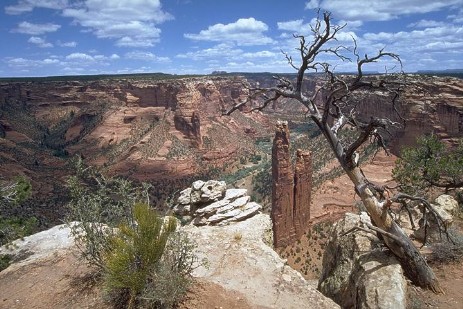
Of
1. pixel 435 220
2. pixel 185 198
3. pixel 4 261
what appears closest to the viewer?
pixel 4 261

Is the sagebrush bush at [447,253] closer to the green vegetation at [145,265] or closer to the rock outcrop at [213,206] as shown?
the green vegetation at [145,265]

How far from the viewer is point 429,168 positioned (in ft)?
47.2

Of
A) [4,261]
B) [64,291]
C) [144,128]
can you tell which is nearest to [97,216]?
[64,291]

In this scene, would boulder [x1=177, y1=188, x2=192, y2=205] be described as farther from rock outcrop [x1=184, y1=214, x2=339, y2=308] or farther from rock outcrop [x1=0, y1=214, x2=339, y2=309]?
rock outcrop [x1=0, y1=214, x2=339, y2=309]

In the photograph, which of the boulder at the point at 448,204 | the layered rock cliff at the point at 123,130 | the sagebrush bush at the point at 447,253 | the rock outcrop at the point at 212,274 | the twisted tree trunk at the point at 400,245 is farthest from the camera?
the layered rock cliff at the point at 123,130

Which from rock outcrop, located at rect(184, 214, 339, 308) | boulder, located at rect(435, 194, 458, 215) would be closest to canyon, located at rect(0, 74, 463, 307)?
rock outcrop, located at rect(184, 214, 339, 308)

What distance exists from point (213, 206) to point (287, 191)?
57.2ft

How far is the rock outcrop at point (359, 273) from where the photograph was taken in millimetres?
6906

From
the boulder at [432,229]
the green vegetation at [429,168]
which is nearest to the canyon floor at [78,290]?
the boulder at [432,229]

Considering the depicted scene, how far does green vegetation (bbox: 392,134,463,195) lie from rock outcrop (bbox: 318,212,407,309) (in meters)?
4.42

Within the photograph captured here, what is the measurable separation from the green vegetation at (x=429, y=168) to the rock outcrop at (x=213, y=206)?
5911 millimetres

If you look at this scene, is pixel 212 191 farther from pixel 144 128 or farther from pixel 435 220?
pixel 144 128

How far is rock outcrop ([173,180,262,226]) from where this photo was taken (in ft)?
44.3

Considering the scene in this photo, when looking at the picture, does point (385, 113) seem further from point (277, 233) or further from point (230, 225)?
point (230, 225)
